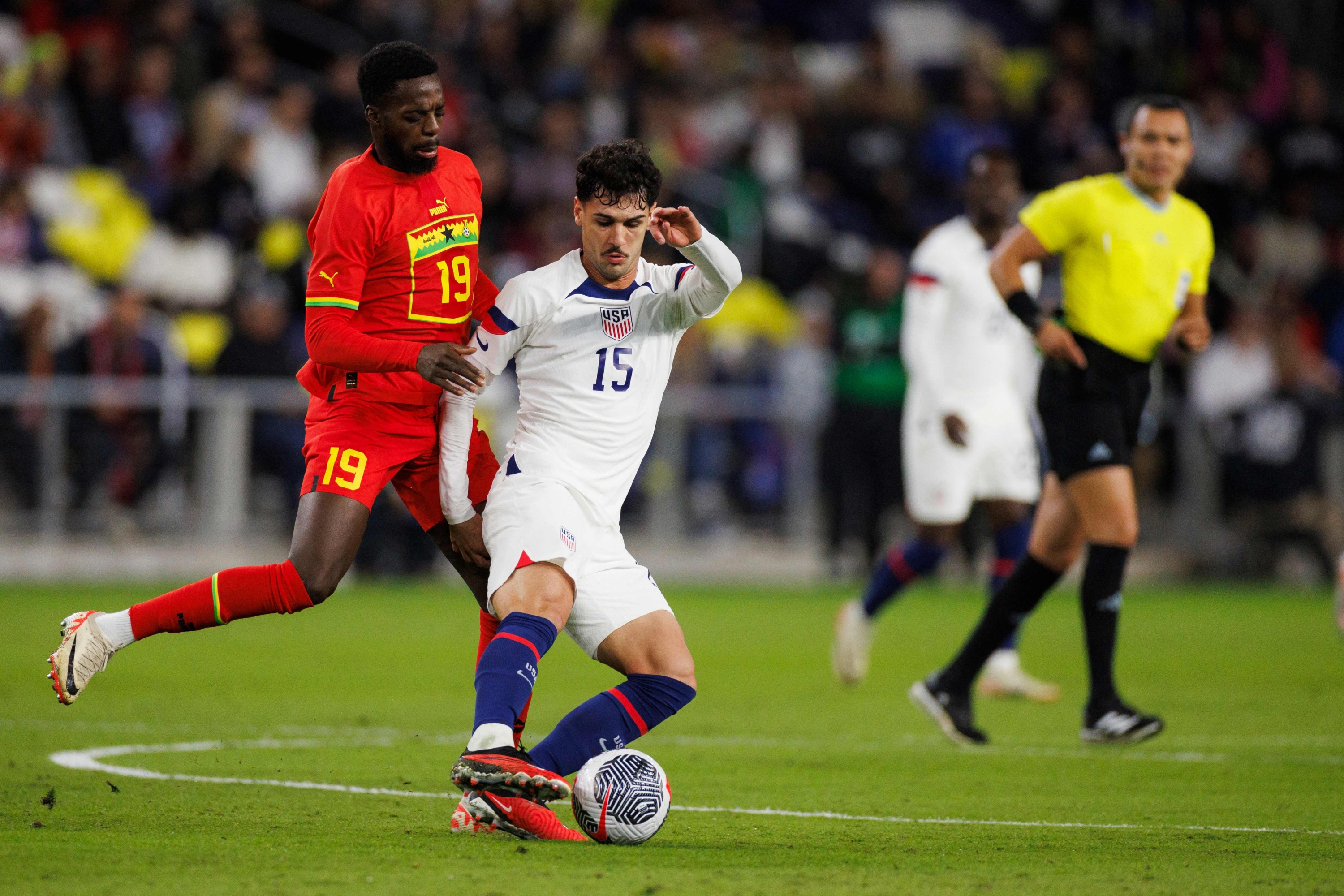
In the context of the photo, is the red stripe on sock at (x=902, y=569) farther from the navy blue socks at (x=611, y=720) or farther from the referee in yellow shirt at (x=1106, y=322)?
the navy blue socks at (x=611, y=720)

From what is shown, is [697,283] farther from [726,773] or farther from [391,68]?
[726,773]

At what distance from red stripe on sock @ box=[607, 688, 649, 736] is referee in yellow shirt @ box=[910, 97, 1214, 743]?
2.52 m

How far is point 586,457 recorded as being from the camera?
17.3ft

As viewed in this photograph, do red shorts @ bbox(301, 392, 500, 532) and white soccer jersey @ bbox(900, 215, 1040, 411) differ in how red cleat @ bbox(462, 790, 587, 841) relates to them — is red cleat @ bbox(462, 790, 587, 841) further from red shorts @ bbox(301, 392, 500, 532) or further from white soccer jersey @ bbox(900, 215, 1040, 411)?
white soccer jersey @ bbox(900, 215, 1040, 411)

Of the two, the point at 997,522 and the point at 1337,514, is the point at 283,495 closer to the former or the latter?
the point at 997,522

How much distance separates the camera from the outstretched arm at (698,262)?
16.7ft

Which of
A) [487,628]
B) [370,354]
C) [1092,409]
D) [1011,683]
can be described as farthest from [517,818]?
[1011,683]

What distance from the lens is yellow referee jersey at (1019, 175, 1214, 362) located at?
720cm

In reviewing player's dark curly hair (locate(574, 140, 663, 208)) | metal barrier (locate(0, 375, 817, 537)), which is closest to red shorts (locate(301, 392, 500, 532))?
player's dark curly hair (locate(574, 140, 663, 208))

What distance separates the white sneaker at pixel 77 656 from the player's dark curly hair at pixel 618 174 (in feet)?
6.82

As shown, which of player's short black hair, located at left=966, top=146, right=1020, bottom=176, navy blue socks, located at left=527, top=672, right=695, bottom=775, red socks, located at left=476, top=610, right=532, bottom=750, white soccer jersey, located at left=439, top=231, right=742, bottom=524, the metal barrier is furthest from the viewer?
the metal barrier

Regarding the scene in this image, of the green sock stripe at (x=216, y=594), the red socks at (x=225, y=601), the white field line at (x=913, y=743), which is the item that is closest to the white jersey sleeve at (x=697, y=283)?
the red socks at (x=225, y=601)

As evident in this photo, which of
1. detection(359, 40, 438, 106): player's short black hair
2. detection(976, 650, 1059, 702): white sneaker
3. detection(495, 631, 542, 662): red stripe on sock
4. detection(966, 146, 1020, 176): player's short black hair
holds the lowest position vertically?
detection(976, 650, 1059, 702): white sneaker

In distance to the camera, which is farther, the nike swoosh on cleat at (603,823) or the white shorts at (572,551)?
the white shorts at (572,551)
